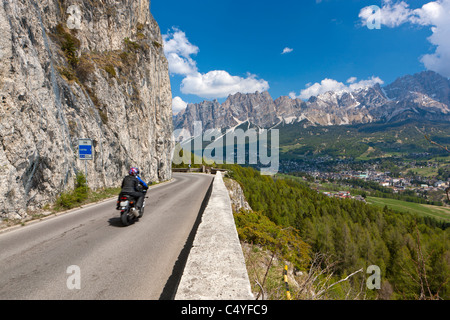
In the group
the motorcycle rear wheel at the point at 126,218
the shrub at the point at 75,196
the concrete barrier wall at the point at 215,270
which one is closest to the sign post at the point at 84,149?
the shrub at the point at 75,196

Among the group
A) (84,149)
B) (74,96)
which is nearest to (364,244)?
(84,149)

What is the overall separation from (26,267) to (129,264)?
218 centimetres

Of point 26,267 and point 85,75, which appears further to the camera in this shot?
point 85,75

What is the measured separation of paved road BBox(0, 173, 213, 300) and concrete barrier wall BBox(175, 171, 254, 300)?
96 cm

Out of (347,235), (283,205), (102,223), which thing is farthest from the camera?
(283,205)

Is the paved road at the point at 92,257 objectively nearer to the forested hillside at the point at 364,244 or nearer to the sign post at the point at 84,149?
the sign post at the point at 84,149

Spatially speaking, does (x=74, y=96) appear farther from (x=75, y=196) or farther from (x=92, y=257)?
(x=92, y=257)

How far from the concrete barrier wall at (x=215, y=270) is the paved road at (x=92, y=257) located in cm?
96

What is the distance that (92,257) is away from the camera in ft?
17.3

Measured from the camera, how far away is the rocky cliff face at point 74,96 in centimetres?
878

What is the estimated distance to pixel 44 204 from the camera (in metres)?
9.90

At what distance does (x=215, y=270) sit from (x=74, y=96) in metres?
17.2
